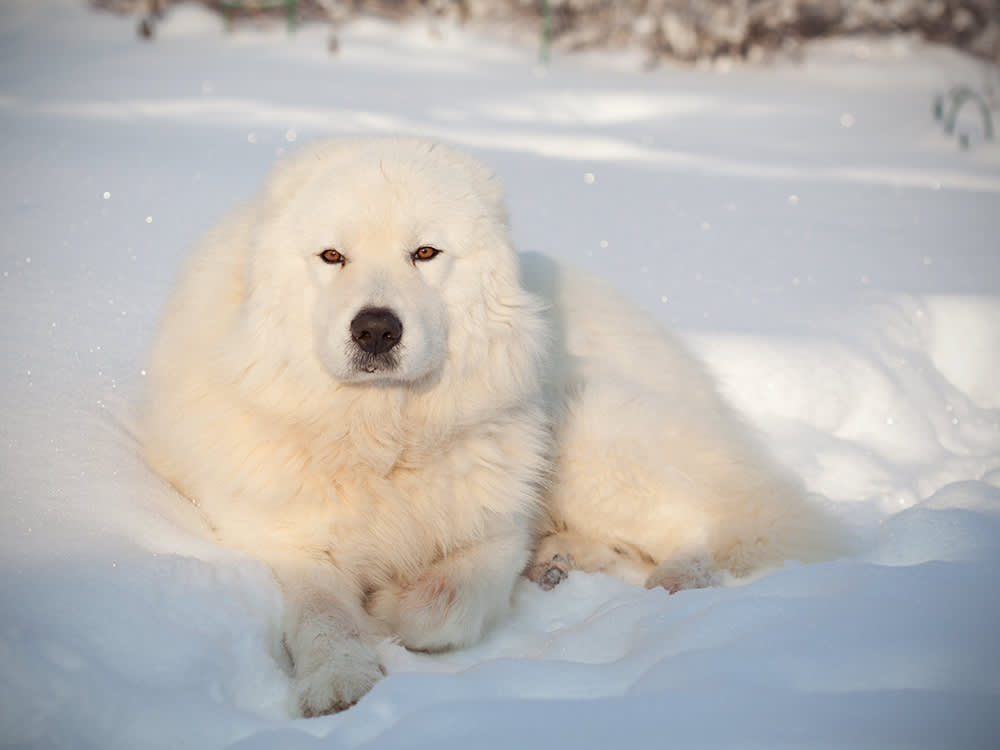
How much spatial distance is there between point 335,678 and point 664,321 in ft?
9.65

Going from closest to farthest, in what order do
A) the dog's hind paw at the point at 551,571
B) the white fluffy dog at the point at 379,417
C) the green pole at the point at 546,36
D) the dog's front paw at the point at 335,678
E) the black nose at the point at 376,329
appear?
the dog's front paw at the point at 335,678 < the black nose at the point at 376,329 < the white fluffy dog at the point at 379,417 < the dog's hind paw at the point at 551,571 < the green pole at the point at 546,36

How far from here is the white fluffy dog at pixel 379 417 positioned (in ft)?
8.02

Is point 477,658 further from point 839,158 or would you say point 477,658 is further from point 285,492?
point 839,158

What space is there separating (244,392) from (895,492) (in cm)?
267

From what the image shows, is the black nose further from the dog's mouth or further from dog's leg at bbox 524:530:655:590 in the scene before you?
dog's leg at bbox 524:530:655:590

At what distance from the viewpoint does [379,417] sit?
2588mm

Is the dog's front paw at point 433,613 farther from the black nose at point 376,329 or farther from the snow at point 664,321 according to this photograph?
the black nose at point 376,329

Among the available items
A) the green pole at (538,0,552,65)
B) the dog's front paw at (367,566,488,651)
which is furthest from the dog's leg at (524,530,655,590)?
the green pole at (538,0,552,65)

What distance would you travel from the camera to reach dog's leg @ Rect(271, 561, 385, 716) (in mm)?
2047

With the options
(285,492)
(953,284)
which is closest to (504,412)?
(285,492)

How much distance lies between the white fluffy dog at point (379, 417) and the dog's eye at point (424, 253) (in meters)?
0.01

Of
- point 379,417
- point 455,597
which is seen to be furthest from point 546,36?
point 455,597

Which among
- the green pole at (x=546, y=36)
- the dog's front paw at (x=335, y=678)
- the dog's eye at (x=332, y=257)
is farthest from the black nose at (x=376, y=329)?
the green pole at (x=546, y=36)

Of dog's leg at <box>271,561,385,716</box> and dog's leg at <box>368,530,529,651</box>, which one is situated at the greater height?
dog's leg at <box>271,561,385,716</box>
